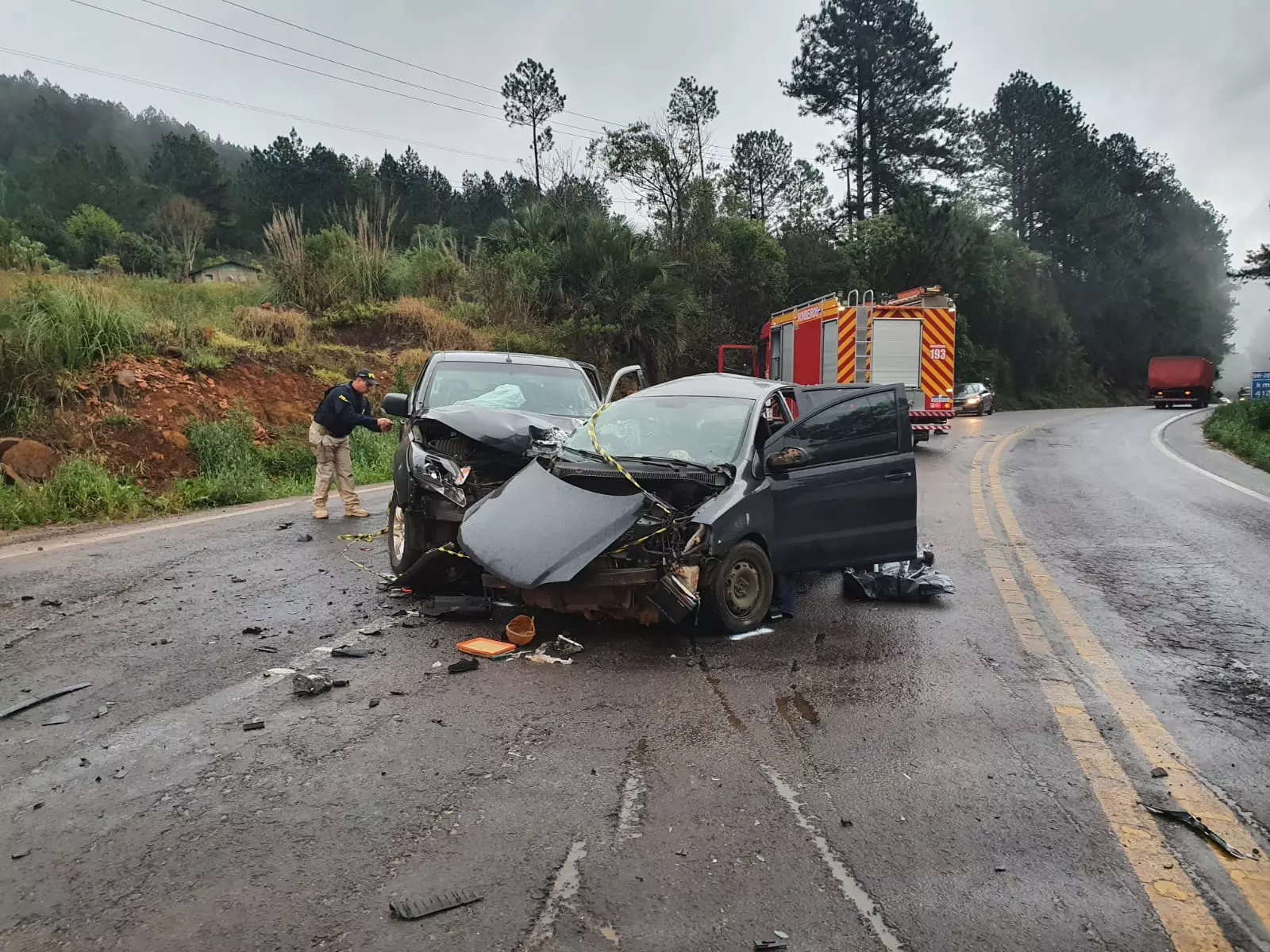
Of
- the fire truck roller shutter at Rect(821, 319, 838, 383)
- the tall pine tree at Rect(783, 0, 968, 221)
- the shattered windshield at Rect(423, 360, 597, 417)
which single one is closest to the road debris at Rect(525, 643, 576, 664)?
the shattered windshield at Rect(423, 360, 597, 417)

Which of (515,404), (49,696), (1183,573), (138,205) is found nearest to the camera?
(49,696)

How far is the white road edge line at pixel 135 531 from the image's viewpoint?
829 cm

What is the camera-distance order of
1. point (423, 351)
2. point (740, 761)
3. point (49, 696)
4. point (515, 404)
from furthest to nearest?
point (423, 351) < point (515, 404) < point (49, 696) < point (740, 761)

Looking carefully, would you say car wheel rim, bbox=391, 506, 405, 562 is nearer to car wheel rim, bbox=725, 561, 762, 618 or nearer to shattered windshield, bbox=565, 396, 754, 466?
shattered windshield, bbox=565, 396, 754, 466

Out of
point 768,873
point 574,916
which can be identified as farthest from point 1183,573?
point 574,916

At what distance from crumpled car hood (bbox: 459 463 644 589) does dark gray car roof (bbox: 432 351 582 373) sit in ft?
10.8

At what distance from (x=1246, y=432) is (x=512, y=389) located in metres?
19.7

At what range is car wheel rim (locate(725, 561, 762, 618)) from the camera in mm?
5566

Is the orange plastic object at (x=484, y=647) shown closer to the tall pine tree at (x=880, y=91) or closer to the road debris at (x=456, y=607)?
the road debris at (x=456, y=607)

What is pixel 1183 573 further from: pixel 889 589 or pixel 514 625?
pixel 514 625

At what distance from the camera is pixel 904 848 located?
3.07m

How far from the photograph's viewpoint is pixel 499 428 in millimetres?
6836

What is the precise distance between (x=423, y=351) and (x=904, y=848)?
61.4 ft

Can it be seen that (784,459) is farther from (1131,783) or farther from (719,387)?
(1131,783)
